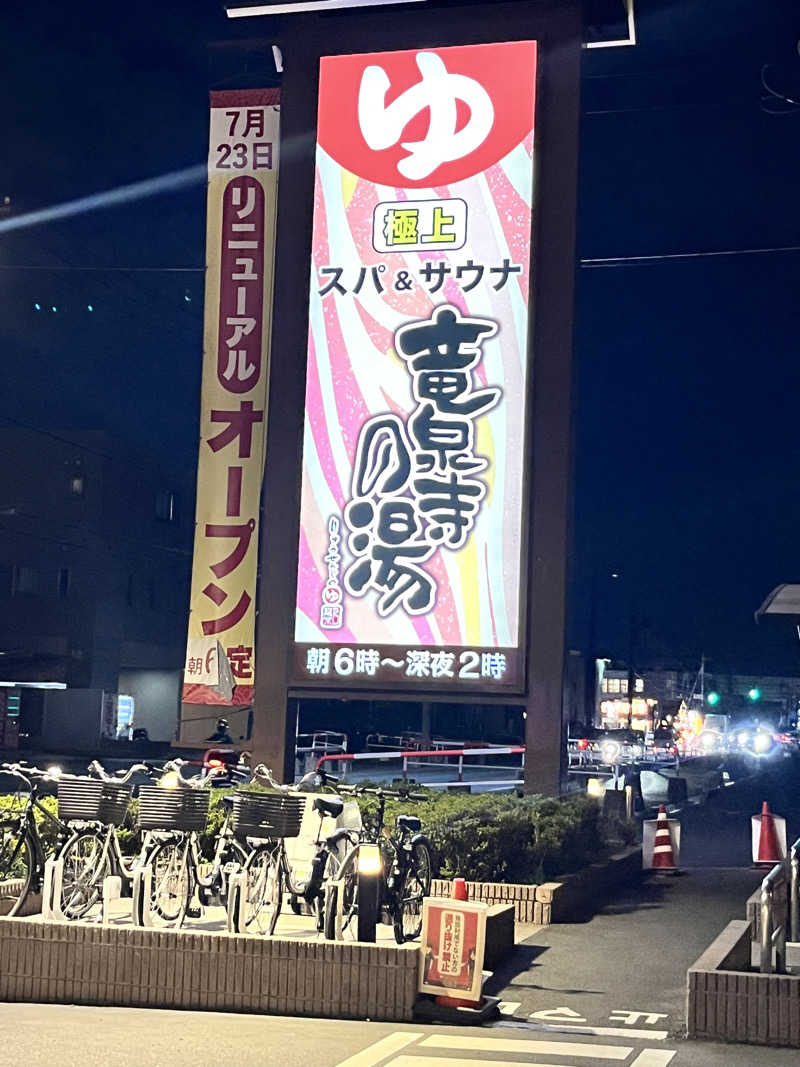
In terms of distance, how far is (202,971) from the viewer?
10359 millimetres

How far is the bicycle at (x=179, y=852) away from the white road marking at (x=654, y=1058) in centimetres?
367

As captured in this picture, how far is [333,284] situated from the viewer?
2000 cm

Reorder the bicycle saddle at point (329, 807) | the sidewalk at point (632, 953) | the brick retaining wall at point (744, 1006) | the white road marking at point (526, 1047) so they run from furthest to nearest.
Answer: the bicycle saddle at point (329, 807), the sidewalk at point (632, 953), the brick retaining wall at point (744, 1006), the white road marking at point (526, 1047)

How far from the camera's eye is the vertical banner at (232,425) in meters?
20.1

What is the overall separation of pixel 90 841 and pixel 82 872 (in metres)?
0.31

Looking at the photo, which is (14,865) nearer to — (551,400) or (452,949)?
(452,949)

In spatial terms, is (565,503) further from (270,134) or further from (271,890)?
(271,890)

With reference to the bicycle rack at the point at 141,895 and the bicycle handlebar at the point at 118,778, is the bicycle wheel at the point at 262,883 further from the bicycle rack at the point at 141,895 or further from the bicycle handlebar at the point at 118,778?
the bicycle handlebar at the point at 118,778

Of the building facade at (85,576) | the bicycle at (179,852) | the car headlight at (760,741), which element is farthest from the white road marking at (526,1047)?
the car headlight at (760,741)

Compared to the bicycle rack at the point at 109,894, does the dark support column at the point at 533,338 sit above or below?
above

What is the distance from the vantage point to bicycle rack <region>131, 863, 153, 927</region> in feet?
36.3

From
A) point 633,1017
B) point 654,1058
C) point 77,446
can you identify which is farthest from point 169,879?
point 77,446

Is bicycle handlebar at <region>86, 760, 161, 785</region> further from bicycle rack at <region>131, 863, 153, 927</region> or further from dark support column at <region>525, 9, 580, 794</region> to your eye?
dark support column at <region>525, 9, 580, 794</region>

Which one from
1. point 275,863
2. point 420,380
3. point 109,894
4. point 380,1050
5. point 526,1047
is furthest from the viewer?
point 420,380
